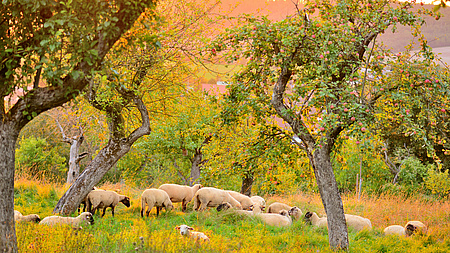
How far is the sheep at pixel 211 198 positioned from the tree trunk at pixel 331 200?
5730 millimetres

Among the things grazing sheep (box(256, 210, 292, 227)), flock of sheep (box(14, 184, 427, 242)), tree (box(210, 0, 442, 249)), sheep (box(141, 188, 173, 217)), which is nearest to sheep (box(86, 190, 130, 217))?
flock of sheep (box(14, 184, 427, 242))

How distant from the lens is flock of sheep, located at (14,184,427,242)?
10703 mm

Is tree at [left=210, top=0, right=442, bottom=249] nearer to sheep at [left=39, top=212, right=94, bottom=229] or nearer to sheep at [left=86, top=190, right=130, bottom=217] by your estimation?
sheep at [left=39, top=212, right=94, bottom=229]

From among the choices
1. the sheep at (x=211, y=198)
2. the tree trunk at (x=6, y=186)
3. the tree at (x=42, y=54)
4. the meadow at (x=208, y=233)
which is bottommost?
the meadow at (x=208, y=233)

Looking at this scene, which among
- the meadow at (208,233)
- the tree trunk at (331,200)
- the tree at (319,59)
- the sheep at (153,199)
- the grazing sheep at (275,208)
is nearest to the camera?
the meadow at (208,233)

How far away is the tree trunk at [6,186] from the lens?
6.09 m

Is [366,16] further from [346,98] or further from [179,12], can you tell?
[179,12]

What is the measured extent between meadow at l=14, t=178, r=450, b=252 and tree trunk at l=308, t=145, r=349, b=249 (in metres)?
0.46

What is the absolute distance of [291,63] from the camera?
393 inches

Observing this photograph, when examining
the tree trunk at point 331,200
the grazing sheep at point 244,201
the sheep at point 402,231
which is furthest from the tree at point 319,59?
the grazing sheep at point 244,201

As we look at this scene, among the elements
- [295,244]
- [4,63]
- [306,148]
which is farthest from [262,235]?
[4,63]

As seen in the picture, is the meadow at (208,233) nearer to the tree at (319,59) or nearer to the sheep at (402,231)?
the sheep at (402,231)

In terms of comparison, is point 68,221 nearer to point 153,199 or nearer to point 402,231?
point 153,199

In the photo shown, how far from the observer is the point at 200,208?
15211 millimetres
